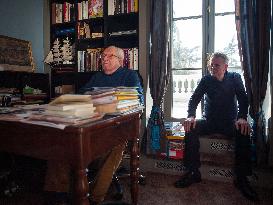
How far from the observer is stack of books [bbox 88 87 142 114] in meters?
1.32

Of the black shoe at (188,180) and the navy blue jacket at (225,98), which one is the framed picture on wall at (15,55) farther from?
the black shoe at (188,180)

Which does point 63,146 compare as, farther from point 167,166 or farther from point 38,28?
point 38,28

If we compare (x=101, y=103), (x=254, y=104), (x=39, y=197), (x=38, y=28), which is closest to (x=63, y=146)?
(x=101, y=103)

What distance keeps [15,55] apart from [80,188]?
2.57 meters

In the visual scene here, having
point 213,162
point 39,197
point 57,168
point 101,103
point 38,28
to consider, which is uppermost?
point 38,28

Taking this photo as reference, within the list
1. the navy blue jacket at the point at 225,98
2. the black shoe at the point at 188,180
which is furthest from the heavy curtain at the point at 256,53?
the black shoe at the point at 188,180

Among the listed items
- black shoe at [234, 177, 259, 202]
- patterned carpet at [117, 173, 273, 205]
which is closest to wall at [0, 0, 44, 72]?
patterned carpet at [117, 173, 273, 205]

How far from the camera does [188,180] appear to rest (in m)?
2.45

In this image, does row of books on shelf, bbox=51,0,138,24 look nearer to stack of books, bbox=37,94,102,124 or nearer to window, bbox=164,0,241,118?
window, bbox=164,0,241,118

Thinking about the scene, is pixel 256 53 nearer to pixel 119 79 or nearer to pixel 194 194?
pixel 119 79

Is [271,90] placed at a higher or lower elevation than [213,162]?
higher

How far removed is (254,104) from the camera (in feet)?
8.41

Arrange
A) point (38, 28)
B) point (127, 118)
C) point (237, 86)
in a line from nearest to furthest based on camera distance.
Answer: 1. point (127, 118)
2. point (237, 86)
3. point (38, 28)

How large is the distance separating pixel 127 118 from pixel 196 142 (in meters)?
1.24
